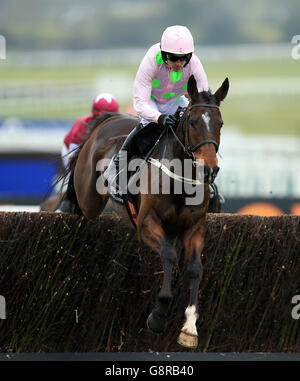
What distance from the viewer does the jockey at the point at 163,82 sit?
17.6 ft

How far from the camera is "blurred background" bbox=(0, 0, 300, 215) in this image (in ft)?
60.6

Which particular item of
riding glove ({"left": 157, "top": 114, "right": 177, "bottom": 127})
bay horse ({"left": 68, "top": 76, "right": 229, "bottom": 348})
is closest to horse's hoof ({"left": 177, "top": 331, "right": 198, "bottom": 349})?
bay horse ({"left": 68, "top": 76, "right": 229, "bottom": 348})

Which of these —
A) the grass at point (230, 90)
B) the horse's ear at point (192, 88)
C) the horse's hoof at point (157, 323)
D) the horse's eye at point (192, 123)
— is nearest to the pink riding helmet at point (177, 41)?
the horse's ear at point (192, 88)

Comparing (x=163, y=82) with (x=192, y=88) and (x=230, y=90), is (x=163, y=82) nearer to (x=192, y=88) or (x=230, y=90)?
(x=192, y=88)

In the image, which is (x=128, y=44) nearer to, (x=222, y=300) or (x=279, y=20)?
(x=279, y=20)

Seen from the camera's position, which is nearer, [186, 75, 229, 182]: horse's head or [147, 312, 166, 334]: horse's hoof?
[186, 75, 229, 182]: horse's head

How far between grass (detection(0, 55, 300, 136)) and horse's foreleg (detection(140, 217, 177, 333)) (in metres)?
15.8

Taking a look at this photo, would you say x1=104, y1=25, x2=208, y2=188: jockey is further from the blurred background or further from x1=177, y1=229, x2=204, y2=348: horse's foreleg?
the blurred background

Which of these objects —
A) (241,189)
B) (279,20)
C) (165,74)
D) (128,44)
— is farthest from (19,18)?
(165,74)

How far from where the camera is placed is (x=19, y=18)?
24859 mm

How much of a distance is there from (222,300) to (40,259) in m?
1.28

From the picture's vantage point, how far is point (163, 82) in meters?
5.77

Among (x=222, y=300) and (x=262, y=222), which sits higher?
(x=262, y=222)

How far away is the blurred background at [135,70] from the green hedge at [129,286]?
10.8m
